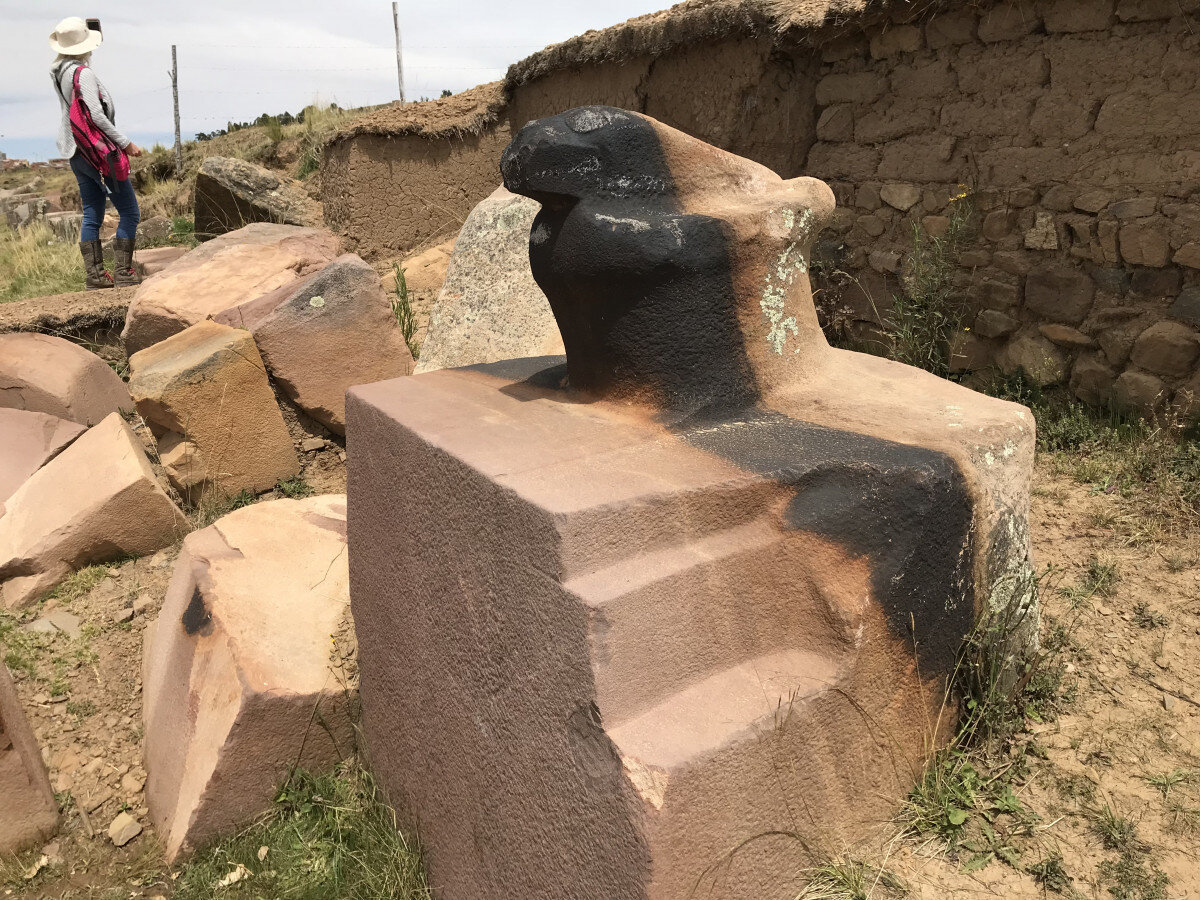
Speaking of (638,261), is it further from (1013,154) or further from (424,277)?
(424,277)

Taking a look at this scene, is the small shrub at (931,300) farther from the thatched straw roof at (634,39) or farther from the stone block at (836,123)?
the thatched straw roof at (634,39)

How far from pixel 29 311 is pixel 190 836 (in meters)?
3.90

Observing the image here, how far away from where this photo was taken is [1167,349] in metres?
3.09

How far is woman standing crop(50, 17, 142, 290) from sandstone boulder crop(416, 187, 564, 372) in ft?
8.18

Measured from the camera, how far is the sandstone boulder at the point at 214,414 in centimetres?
354

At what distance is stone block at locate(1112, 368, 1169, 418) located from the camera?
313cm

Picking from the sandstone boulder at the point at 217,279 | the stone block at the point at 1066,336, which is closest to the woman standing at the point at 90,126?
the sandstone boulder at the point at 217,279

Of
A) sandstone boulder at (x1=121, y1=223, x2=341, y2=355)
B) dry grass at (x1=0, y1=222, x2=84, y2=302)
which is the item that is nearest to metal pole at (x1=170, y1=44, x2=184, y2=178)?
dry grass at (x1=0, y1=222, x2=84, y2=302)

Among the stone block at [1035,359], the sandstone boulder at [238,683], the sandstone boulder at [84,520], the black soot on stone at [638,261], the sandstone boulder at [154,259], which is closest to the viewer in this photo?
the black soot on stone at [638,261]

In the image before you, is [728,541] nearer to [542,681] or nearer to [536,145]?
[542,681]

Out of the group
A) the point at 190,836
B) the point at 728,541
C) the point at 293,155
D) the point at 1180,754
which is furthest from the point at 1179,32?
the point at 293,155

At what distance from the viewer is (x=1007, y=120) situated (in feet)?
11.4

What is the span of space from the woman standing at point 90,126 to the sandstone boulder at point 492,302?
2493 mm

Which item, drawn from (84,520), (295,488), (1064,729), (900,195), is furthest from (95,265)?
(1064,729)
